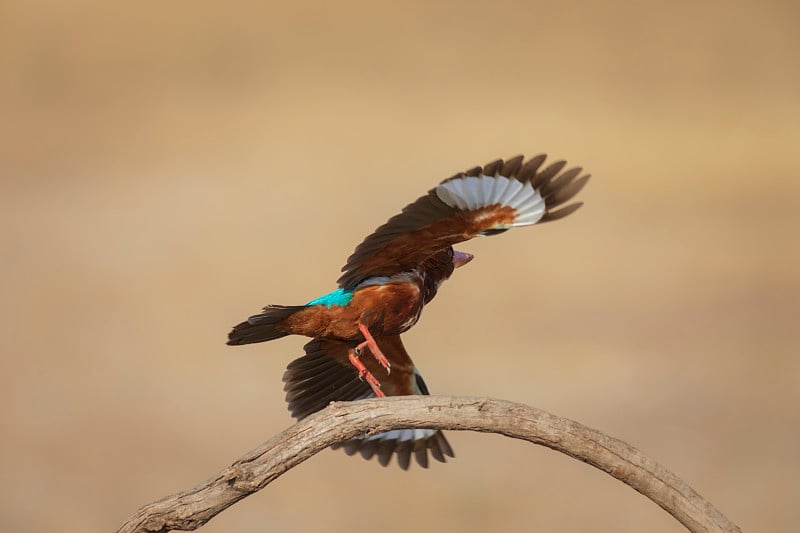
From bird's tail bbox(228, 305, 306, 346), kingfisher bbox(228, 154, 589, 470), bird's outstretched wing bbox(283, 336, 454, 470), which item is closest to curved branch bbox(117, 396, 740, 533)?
kingfisher bbox(228, 154, 589, 470)

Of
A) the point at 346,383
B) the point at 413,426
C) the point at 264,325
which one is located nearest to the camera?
the point at 413,426

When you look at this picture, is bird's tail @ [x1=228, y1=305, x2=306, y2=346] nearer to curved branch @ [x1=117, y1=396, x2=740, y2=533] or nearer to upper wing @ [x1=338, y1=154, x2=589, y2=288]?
upper wing @ [x1=338, y1=154, x2=589, y2=288]

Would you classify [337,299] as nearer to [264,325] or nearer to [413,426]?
[264,325]

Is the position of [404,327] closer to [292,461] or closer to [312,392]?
[312,392]

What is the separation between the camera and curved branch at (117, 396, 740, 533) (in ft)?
7.07

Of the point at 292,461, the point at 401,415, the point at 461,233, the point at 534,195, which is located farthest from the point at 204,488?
the point at 534,195

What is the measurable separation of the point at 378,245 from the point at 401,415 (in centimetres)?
46

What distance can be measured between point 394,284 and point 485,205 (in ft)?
1.11

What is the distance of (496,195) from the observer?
2.38 m

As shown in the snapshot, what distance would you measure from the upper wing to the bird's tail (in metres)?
0.20

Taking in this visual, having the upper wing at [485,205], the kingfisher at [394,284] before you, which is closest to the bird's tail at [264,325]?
the kingfisher at [394,284]

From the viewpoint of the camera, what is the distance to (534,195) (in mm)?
2412

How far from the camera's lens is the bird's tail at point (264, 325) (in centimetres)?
246

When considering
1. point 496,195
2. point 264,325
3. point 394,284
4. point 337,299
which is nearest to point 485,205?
point 496,195
